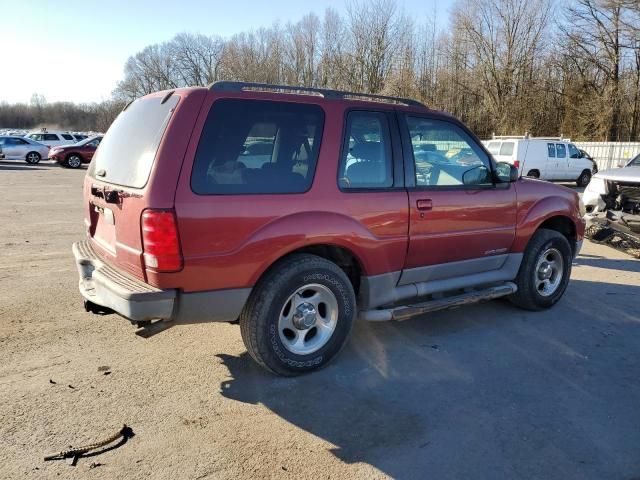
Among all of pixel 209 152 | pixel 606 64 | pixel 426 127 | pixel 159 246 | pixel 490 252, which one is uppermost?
pixel 606 64

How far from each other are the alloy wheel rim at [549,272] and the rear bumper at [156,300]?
337 cm

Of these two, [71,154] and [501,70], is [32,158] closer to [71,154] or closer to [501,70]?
[71,154]

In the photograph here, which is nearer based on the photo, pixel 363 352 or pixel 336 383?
pixel 336 383

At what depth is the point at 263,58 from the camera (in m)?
49.6

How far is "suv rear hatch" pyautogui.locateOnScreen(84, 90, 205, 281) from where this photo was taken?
3033 millimetres

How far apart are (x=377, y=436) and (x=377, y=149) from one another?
2123mm

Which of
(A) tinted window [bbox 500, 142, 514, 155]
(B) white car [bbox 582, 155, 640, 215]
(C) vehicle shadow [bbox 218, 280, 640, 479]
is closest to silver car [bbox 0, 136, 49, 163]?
(A) tinted window [bbox 500, 142, 514, 155]

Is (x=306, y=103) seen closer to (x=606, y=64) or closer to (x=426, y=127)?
(x=426, y=127)

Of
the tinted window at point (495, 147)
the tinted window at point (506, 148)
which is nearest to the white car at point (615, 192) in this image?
the tinted window at point (506, 148)

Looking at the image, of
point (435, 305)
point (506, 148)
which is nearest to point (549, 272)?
point (435, 305)

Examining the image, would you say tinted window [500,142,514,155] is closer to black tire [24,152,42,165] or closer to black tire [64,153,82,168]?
black tire [64,153,82,168]

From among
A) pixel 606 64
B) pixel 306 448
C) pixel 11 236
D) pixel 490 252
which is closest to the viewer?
pixel 306 448

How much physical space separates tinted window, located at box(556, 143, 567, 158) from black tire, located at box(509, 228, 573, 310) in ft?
55.0

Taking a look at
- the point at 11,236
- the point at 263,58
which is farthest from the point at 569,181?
the point at 263,58
